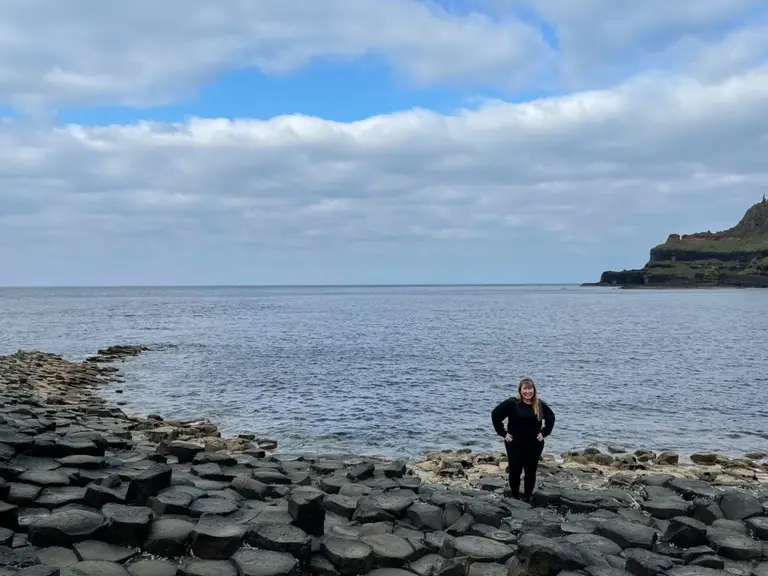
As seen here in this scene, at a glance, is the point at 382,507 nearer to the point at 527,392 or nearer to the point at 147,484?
the point at 527,392

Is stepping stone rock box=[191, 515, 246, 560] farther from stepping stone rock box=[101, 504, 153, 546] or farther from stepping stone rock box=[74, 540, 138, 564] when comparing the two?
stepping stone rock box=[74, 540, 138, 564]

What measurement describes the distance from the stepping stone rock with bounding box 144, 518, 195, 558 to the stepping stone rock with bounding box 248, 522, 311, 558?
89cm

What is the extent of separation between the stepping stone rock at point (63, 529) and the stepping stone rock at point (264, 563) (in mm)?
2035

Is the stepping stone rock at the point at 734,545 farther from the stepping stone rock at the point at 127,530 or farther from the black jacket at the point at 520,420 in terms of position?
the stepping stone rock at the point at 127,530

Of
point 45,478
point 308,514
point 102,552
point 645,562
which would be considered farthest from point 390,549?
point 45,478

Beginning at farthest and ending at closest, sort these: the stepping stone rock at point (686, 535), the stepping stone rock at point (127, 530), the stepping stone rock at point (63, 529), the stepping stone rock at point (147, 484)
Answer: the stepping stone rock at point (686, 535) < the stepping stone rock at point (147, 484) < the stepping stone rock at point (127, 530) < the stepping stone rock at point (63, 529)

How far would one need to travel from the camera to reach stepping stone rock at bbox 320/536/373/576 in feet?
29.0

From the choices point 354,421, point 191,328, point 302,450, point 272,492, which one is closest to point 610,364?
point 354,421

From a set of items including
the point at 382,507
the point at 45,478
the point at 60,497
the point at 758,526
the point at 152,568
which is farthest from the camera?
the point at 382,507

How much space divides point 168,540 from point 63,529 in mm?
1370

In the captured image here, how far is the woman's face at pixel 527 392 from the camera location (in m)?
12.4

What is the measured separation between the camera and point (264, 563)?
829 cm

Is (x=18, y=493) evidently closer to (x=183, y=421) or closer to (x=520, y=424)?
(x=520, y=424)

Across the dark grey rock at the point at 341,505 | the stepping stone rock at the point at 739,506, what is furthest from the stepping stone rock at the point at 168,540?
the stepping stone rock at the point at 739,506
